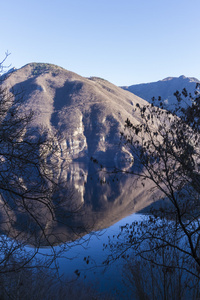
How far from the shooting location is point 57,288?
37.2ft

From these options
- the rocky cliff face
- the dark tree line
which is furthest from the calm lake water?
the rocky cliff face

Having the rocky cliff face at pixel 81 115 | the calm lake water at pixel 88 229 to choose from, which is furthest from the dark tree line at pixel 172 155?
the rocky cliff face at pixel 81 115

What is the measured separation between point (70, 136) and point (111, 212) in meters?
97.0

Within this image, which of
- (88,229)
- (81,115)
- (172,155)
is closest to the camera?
(172,155)

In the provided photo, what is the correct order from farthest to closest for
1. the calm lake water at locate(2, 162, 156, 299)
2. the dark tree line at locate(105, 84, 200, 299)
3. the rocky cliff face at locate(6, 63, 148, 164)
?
1. the rocky cliff face at locate(6, 63, 148, 164)
2. the calm lake water at locate(2, 162, 156, 299)
3. the dark tree line at locate(105, 84, 200, 299)

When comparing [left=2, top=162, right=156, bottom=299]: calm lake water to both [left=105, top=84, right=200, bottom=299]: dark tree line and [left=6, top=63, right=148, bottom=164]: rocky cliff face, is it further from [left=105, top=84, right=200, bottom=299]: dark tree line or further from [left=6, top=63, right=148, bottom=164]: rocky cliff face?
[left=6, top=63, right=148, bottom=164]: rocky cliff face

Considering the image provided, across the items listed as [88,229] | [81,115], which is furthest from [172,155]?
[81,115]

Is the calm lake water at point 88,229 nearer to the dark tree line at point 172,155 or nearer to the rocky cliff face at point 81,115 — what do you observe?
the dark tree line at point 172,155

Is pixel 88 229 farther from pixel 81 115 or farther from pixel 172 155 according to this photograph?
pixel 81 115

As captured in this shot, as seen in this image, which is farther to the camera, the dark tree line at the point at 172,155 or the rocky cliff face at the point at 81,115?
the rocky cliff face at the point at 81,115

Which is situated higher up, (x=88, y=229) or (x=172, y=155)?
(x=172, y=155)

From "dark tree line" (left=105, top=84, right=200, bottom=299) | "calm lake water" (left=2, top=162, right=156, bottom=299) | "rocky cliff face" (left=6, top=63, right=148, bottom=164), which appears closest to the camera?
"dark tree line" (left=105, top=84, right=200, bottom=299)

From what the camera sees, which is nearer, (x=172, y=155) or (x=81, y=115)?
(x=172, y=155)

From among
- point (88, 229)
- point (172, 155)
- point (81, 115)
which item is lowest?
point (88, 229)
